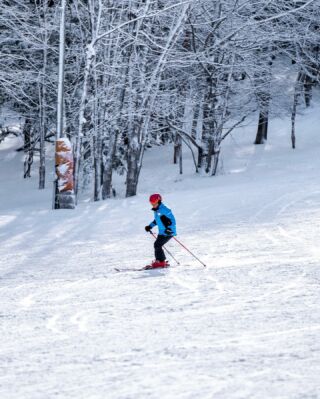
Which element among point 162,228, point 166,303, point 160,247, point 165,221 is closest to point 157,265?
point 160,247

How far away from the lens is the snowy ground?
5594 mm

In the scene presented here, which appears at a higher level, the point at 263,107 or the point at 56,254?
the point at 263,107

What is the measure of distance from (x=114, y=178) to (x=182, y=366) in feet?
82.9

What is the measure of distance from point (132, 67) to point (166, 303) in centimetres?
1464

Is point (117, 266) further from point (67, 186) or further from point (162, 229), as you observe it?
point (67, 186)

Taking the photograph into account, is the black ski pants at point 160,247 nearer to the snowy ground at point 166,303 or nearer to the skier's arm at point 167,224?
the skier's arm at point 167,224

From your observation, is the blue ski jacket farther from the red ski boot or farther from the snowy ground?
the snowy ground

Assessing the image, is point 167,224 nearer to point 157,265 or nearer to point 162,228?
point 162,228

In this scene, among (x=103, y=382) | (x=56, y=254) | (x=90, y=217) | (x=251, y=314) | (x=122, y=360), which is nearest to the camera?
(x=103, y=382)

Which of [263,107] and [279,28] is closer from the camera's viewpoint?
[279,28]

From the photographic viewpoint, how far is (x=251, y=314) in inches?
303

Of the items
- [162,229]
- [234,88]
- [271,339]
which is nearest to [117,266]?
[162,229]

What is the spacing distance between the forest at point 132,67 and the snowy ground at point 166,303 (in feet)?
12.0

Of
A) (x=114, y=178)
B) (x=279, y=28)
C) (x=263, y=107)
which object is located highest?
(x=279, y=28)
